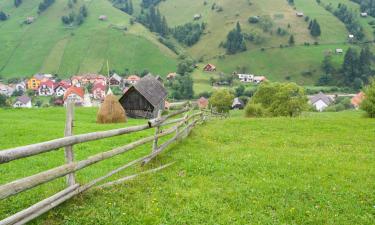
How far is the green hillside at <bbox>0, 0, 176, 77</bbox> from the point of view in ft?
532

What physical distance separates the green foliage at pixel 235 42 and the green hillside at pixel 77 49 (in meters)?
30.7

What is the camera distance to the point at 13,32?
184 m

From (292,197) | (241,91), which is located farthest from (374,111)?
(241,91)

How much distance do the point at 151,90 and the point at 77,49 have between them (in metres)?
127

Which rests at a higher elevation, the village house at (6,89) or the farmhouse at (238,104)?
the village house at (6,89)

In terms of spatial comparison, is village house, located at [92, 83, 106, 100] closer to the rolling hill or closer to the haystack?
the rolling hill

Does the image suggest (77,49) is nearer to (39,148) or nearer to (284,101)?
(284,101)

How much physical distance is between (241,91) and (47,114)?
339ft

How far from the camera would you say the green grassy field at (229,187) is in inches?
309

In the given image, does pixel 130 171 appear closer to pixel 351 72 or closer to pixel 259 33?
pixel 351 72

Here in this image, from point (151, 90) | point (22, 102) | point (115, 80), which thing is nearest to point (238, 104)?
point (115, 80)

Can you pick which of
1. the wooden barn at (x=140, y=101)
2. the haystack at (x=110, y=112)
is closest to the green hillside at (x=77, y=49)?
the wooden barn at (x=140, y=101)

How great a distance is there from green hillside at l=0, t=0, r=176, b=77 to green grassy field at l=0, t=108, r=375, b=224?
147 metres

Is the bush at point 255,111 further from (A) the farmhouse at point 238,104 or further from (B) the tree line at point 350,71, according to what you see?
(B) the tree line at point 350,71
